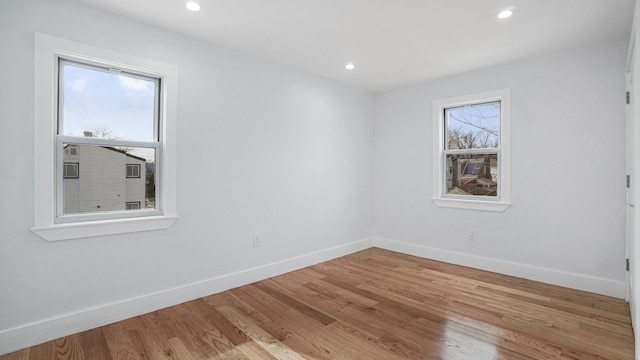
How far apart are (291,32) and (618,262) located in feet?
12.4

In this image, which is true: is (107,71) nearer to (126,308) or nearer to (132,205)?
(132,205)

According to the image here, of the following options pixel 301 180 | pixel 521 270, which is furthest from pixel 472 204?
pixel 301 180

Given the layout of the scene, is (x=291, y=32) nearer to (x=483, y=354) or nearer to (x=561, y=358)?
(x=483, y=354)

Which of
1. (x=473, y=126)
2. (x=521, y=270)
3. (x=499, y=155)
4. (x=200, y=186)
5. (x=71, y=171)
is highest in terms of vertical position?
(x=473, y=126)

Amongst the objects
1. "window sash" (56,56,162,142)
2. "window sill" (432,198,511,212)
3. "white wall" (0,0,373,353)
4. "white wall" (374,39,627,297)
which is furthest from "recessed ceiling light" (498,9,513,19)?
"window sash" (56,56,162,142)

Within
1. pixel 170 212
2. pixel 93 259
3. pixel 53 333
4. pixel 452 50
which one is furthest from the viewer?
pixel 452 50

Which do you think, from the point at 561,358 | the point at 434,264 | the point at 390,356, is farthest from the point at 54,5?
the point at 434,264

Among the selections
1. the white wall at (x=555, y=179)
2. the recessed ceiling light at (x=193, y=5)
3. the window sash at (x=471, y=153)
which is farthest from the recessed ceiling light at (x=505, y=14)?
the recessed ceiling light at (x=193, y=5)

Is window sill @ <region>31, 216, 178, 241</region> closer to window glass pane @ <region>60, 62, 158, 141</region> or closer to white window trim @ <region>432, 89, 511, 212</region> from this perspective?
window glass pane @ <region>60, 62, 158, 141</region>

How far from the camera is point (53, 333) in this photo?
2.23 meters

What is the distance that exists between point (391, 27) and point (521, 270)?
9.82 ft

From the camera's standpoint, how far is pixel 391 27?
8.98 feet

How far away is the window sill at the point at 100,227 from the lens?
2233mm

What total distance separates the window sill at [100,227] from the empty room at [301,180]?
0.02 metres
